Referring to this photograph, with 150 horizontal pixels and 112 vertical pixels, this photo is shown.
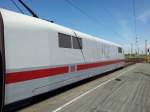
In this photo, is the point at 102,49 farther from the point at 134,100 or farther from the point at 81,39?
the point at 134,100

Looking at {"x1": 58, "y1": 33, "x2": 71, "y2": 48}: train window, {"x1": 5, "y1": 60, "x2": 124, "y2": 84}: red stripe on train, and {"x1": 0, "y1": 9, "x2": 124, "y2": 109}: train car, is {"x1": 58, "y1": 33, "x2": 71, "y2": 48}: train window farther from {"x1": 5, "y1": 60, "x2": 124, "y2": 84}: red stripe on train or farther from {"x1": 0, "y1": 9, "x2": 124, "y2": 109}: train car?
{"x1": 5, "y1": 60, "x2": 124, "y2": 84}: red stripe on train

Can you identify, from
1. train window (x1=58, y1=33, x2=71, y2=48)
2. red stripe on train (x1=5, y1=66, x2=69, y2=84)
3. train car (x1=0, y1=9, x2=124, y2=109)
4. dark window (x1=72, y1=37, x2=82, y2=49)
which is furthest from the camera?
dark window (x1=72, y1=37, x2=82, y2=49)

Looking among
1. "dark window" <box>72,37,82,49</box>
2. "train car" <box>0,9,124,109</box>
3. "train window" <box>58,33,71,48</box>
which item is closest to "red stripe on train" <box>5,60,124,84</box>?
"train car" <box>0,9,124,109</box>

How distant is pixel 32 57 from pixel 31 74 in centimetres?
55

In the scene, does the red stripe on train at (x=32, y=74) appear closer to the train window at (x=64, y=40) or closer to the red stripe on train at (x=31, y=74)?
the red stripe on train at (x=31, y=74)

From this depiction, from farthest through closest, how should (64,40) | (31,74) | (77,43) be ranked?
(77,43), (64,40), (31,74)

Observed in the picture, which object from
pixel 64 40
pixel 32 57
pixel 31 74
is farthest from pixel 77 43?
pixel 31 74

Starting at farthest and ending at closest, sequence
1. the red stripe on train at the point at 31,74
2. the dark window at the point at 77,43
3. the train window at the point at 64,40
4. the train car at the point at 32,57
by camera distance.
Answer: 1. the dark window at the point at 77,43
2. the train window at the point at 64,40
3. the red stripe on train at the point at 31,74
4. the train car at the point at 32,57

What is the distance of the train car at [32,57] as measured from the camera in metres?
7.46

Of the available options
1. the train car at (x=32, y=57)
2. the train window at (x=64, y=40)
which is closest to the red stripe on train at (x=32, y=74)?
the train car at (x=32, y=57)

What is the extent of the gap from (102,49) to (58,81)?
31.3ft

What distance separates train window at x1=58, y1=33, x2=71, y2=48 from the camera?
36.7 ft

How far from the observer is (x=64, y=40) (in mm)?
11648

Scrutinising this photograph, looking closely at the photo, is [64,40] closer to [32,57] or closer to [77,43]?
[77,43]
